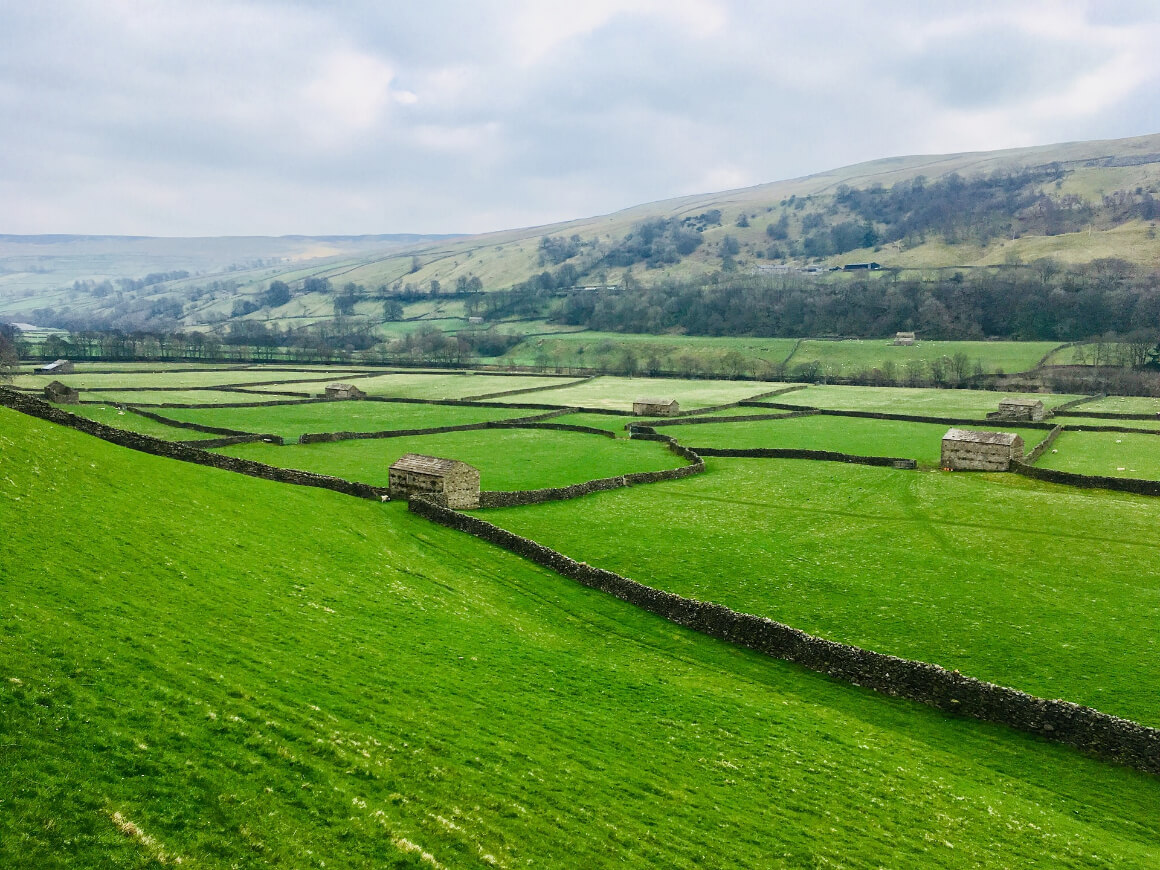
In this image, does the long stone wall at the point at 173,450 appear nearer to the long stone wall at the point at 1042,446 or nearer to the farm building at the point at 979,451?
the farm building at the point at 979,451

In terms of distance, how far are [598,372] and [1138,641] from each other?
12893 centimetres

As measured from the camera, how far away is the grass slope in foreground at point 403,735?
11.0 m

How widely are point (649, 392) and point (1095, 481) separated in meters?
73.0

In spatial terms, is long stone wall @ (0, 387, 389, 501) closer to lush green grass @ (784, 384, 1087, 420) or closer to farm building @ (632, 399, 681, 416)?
farm building @ (632, 399, 681, 416)

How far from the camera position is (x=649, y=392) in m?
118

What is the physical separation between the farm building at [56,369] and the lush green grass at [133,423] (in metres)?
61.4

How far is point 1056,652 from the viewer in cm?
2439

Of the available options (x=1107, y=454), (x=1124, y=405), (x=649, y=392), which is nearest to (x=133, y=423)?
(x=649, y=392)

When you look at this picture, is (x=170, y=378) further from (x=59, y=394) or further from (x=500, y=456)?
(x=500, y=456)

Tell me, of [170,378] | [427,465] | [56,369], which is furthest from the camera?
[56,369]

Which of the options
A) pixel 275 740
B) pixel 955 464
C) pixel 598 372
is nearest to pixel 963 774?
pixel 275 740

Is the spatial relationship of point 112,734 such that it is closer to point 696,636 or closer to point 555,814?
point 555,814

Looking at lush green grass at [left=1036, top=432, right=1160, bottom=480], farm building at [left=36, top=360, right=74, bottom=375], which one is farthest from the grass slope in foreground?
farm building at [left=36, top=360, right=74, bottom=375]

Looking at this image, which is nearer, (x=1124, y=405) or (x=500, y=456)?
(x=500, y=456)
